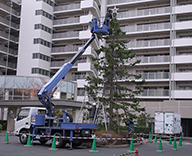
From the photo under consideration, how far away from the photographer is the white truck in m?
29.6

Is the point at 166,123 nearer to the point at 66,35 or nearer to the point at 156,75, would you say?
the point at 156,75

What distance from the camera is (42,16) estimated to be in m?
49.0

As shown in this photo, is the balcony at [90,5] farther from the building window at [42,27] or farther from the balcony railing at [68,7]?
the building window at [42,27]

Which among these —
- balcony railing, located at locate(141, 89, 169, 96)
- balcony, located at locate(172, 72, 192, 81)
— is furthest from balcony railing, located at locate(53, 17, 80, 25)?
balcony, located at locate(172, 72, 192, 81)

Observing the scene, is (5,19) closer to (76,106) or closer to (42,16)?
(42,16)

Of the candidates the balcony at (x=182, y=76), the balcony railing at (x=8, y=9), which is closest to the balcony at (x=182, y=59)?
the balcony at (x=182, y=76)

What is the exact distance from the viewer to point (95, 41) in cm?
4753

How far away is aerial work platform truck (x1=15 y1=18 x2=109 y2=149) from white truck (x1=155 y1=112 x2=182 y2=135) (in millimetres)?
14588

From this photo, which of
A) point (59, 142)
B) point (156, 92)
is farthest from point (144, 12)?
point (59, 142)

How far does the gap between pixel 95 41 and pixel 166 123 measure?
22.3m

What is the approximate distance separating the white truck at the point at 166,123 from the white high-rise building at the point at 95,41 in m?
8.42

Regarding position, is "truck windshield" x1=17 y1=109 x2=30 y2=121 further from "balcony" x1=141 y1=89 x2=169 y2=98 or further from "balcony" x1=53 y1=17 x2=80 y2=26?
"balcony" x1=53 y1=17 x2=80 y2=26

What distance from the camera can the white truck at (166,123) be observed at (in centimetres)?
2959

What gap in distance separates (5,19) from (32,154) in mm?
42406
